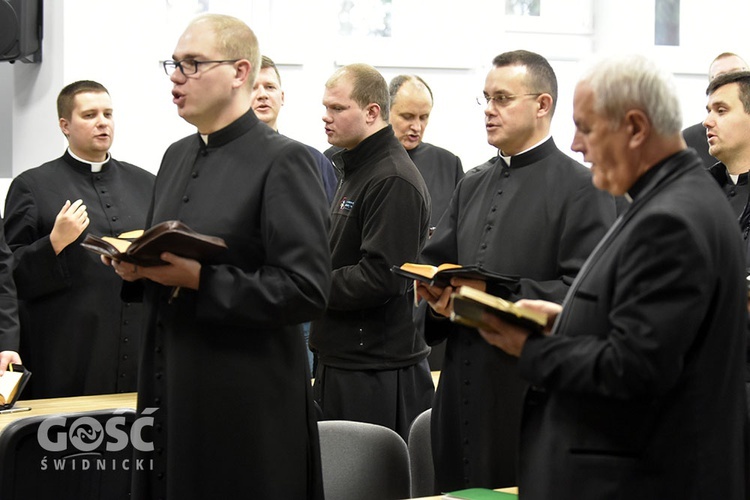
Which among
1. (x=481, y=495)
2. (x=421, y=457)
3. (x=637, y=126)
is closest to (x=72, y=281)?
(x=421, y=457)

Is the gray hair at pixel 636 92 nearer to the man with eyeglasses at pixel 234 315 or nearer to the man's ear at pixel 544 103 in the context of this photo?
the man with eyeglasses at pixel 234 315

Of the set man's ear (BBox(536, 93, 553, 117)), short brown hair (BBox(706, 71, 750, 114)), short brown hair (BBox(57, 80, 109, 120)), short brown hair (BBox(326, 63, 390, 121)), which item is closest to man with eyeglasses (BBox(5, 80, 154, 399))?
short brown hair (BBox(57, 80, 109, 120))

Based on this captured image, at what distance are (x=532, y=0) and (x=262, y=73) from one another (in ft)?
11.7

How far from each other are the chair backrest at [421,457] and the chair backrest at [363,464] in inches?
12.2

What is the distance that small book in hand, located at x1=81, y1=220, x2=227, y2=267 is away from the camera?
2648mm

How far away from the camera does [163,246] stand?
2.71 m

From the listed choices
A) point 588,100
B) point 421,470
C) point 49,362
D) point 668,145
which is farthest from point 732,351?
point 49,362

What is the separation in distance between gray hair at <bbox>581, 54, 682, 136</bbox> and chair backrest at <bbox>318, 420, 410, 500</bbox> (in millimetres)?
1569

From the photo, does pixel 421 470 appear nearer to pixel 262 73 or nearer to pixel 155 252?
pixel 155 252

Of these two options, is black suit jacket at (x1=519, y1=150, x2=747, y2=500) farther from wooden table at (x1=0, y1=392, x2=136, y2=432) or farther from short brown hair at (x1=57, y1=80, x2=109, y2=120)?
short brown hair at (x1=57, y1=80, x2=109, y2=120)

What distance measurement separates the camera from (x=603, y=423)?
7.09 ft

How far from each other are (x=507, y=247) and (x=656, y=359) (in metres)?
1.46

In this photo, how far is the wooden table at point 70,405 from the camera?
374 cm

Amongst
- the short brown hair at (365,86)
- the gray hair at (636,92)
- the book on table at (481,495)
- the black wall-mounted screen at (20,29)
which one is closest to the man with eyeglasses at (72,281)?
the short brown hair at (365,86)
